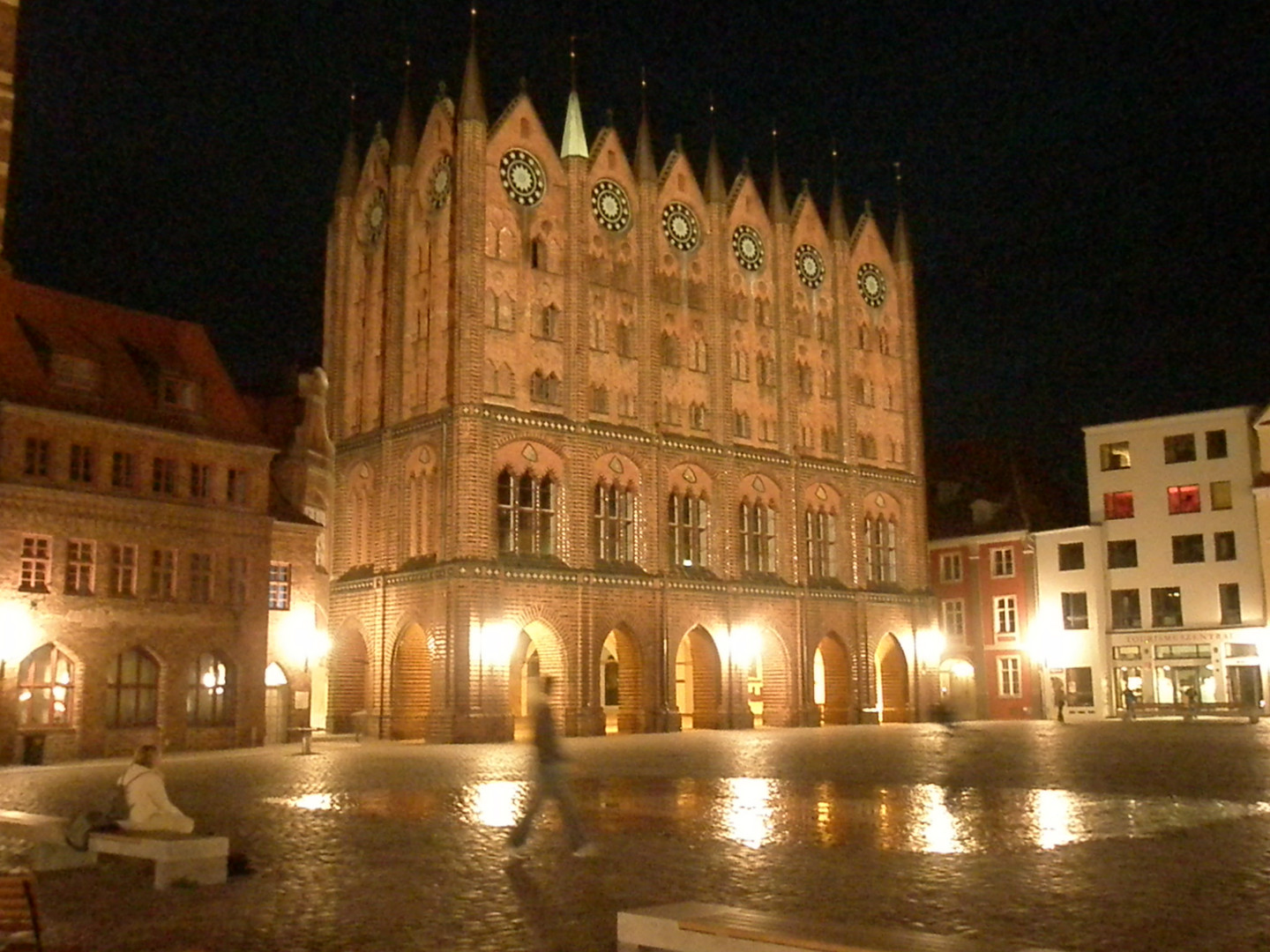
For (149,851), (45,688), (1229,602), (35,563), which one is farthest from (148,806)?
(1229,602)

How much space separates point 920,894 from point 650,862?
133 inches

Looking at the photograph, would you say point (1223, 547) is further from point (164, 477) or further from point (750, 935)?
point (750, 935)

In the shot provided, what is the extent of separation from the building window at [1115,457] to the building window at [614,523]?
25912 mm

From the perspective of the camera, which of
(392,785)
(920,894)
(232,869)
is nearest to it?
(920,894)

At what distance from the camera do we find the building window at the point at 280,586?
46.3 meters

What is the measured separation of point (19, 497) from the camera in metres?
37.6

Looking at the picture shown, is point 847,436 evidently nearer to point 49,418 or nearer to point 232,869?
point 49,418

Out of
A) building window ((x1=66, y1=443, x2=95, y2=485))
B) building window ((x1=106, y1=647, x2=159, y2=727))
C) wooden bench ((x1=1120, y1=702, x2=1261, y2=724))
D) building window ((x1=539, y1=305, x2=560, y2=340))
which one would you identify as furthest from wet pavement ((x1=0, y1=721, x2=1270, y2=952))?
building window ((x1=539, y1=305, x2=560, y2=340))

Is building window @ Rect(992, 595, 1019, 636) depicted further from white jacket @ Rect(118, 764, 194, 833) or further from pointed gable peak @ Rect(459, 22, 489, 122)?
white jacket @ Rect(118, 764, 194, 833)

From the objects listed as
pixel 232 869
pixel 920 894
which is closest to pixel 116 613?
pixel 232 869

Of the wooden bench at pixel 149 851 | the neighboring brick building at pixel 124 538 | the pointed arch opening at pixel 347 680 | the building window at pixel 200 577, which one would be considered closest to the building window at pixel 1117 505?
the pointed arch opening at pixel 347 680

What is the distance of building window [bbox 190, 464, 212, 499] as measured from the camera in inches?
1683

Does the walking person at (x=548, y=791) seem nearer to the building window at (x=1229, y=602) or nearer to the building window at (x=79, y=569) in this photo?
the building window at (x=79, y=569)

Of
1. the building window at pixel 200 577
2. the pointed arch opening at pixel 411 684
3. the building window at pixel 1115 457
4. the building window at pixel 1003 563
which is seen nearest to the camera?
the building window at pixel 200 577
